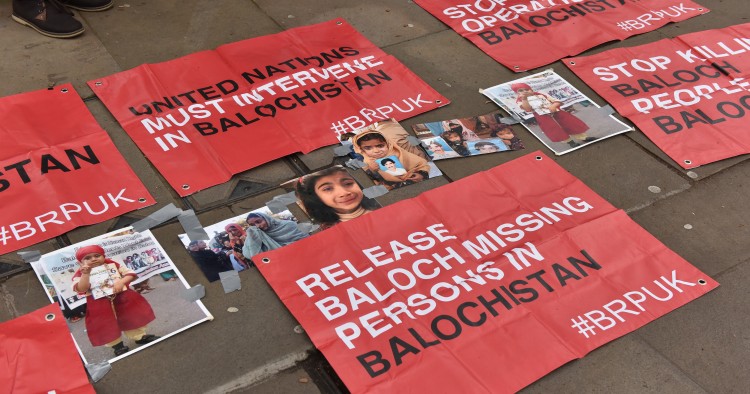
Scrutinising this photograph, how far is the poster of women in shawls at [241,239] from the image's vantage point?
2.41 m

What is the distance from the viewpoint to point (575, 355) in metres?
2.23

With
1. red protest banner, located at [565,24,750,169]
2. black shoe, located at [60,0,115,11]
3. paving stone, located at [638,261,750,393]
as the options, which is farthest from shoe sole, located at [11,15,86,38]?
paving stone, located at [638,261,750,393]

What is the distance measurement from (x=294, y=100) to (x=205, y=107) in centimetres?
34

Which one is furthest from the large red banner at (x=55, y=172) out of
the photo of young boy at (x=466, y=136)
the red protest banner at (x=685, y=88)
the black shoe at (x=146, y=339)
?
the red protest banner at (x=685, y=88)

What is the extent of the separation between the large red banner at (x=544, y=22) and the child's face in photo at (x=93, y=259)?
192 cm

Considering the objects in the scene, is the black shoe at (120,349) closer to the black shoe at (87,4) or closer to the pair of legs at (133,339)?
the pair of legs at (133,339)

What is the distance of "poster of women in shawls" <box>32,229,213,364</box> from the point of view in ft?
7.01

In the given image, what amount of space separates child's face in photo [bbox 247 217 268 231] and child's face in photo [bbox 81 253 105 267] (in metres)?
0.47

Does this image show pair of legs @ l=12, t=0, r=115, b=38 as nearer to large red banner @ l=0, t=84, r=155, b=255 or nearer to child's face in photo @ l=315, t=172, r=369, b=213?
large red banner @ l=0, t=84, r=155, b=255

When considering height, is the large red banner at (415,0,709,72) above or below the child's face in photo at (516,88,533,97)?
above

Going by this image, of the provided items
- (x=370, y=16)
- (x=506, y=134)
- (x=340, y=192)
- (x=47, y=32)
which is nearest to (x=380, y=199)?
(x=340, y=192)

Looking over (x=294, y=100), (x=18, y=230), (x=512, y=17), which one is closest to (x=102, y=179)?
(x=18, y=230)

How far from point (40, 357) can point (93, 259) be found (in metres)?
0.37

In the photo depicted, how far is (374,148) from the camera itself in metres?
2.91
